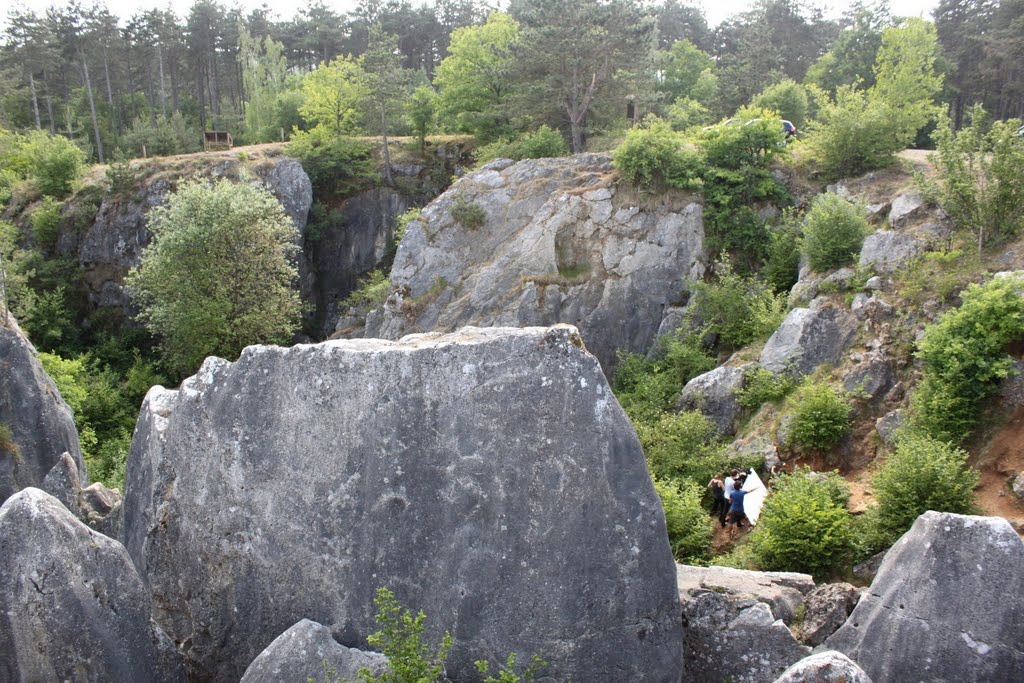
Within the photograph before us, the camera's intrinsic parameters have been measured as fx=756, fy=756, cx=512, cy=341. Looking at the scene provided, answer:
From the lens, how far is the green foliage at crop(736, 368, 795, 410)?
1661cm

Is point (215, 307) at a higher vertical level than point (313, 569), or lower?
lower

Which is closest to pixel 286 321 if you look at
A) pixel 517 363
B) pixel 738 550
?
pixel 738 550

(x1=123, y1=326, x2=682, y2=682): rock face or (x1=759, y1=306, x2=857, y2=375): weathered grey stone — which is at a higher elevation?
(x1=123, y1=326, x2=682, y2=682): rock face

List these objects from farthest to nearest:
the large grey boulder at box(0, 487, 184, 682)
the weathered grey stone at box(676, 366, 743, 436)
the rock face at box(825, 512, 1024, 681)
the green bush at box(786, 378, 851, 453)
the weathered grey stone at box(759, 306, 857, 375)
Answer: the weathered grey stone at box(676, 366, 743, 436), the weathered grey stone at box(759, 306, 857, 375), the green bush at box(786, 378, 851, 453), the rock face at box(825, 512, 1024, 681), the large grey boulder at box(0, 487, 184, 682)

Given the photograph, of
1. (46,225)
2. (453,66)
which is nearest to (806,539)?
(453,66)

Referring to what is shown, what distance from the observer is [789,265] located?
21406mm

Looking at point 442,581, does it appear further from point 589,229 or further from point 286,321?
point 286,321

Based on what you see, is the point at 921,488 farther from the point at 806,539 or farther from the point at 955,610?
the point at 955,610

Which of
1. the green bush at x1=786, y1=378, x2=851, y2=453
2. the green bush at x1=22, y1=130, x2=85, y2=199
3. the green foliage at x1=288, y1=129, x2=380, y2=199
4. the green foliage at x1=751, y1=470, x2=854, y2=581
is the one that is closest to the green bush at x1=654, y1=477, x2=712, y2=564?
the green foliage at x1=751, y1=470, x2=854, y2=581

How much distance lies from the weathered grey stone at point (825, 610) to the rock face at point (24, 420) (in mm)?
10820

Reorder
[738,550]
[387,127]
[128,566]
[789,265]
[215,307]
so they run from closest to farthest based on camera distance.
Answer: [128,566] < [738,550] < [789,265] < [215,307] < [387,127]

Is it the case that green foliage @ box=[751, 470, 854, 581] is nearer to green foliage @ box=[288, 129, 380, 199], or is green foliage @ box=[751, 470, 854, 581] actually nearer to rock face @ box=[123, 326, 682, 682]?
rock face @ box=[123, 326, 682, 682]

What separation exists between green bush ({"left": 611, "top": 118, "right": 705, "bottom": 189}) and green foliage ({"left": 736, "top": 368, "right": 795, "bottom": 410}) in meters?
8.85

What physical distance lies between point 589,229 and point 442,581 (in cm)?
1836
